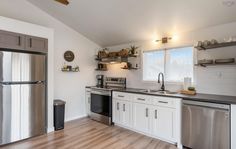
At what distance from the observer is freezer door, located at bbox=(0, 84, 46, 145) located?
2781 millimetres

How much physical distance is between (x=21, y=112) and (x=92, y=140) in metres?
1.51

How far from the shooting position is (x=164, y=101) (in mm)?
2975

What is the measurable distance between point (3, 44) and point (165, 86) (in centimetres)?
353

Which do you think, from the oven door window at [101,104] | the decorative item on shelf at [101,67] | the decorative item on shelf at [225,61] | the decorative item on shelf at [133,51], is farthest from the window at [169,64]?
the decorative item on shelf at [101,67]

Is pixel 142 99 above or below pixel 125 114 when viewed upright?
above

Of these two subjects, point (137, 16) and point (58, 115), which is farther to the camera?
point (58, 115)

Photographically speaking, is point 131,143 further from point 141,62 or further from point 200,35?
point 200,35

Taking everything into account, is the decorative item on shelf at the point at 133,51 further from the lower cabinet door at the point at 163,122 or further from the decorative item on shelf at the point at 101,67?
the lower cabinet door at the point at 163,122

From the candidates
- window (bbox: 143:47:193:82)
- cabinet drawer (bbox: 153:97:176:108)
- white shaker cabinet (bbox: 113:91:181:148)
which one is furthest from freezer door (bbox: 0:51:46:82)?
window (bbox: 143:47:193:82)

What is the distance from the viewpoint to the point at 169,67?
148 inches

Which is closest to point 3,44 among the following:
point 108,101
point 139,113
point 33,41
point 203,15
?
point 33,41

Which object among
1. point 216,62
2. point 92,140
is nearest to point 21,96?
point 92,140

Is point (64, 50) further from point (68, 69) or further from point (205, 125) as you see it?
point (205, 125)

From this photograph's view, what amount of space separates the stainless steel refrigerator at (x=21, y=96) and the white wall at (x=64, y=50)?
340 millimetres
